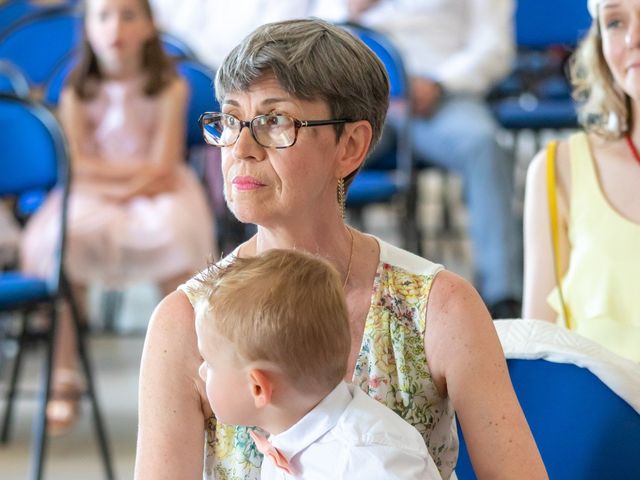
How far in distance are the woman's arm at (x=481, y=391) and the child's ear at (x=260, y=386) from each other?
0.27 metres

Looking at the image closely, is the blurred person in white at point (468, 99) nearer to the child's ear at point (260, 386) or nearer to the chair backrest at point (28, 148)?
the chair backrest at point (28, 148)

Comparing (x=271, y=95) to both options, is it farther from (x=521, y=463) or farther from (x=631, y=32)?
(x=631, y=32)

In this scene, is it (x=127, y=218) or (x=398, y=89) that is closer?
(x=127, y=218)

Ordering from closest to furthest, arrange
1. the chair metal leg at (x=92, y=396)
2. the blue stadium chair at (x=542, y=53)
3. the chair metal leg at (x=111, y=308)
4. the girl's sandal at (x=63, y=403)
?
1. the chair metal leg at (x=92, y=396)
2. the girl's sandal at (x=63, y=403)
3. the chair metal leg at (x=111, y=308)
4. the blue stadium chair at (x=542, y=53)

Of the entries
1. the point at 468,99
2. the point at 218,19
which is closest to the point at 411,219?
the point at 468,99

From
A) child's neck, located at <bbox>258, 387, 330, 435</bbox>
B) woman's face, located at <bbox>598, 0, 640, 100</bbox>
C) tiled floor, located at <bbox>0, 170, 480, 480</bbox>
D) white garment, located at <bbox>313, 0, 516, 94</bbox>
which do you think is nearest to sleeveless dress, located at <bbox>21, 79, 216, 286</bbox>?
tiled floor, located at <bbox>0, 170, 480, 480</bbox>

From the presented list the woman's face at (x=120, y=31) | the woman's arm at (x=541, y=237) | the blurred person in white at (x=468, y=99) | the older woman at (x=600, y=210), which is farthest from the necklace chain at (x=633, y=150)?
the woman's face at (x=120, y=31)

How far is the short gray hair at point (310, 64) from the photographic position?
1.44 m

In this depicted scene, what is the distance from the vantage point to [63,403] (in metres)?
3.68

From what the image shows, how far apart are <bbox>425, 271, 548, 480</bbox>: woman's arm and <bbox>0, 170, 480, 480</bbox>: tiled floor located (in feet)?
6.54

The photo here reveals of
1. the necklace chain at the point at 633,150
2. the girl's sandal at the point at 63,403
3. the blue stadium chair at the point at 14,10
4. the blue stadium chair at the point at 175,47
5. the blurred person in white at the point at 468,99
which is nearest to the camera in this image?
the necklace chain at the point at 633,150

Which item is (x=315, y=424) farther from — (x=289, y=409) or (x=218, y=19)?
(x=218, y=19)

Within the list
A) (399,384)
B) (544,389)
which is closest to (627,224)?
(544,389)

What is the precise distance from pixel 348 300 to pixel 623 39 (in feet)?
2.49
